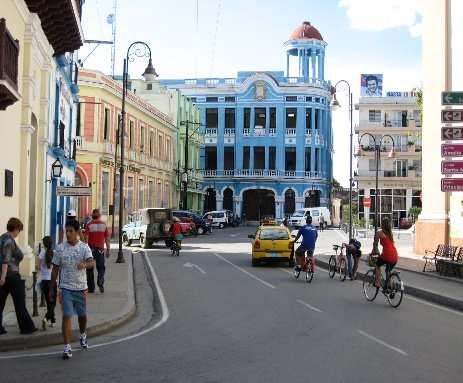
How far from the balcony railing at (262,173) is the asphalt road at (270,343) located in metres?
61.6

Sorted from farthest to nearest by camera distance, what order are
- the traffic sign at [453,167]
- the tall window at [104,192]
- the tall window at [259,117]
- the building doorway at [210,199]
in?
the building doorway at [210,199], the tall window at [259,117], the tall window at [104,192], the traffic sign at [453,167]

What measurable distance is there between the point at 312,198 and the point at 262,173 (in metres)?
6.49

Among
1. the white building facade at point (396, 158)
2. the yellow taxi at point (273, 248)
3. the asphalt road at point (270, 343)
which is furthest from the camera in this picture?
the white building facade at point (396, 158)

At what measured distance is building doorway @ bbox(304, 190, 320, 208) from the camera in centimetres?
8038

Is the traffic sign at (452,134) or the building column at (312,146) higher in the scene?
the building column at (312,146)

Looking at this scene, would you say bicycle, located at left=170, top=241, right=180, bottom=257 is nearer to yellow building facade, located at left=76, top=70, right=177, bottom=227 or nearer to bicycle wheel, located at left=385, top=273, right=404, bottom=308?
yellow building facade, located at left=76, top=70, right=177, bottom=227

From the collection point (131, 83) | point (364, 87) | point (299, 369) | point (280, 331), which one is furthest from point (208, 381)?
point (364, 87)

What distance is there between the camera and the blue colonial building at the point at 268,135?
3145 inches

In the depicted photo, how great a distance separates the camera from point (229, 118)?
81938 mm

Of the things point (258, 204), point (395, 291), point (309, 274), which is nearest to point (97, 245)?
point (309, 274)

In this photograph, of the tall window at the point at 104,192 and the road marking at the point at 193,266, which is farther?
the tall window at the point at 104,192

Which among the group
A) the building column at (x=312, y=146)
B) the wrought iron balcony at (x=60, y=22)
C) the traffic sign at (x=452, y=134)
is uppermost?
the building column at (x=312, y=146)

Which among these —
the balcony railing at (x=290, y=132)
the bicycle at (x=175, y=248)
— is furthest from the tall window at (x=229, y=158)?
the bicycle at (x=175, y=248)

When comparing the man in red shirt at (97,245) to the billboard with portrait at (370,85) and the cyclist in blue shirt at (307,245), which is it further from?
the billboard with portrait at (370,85)
